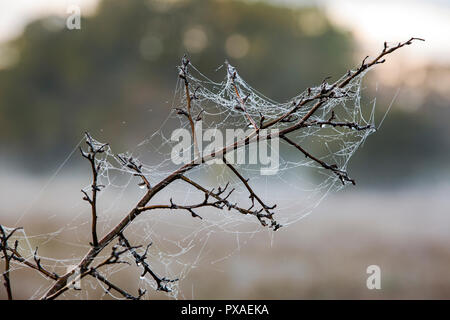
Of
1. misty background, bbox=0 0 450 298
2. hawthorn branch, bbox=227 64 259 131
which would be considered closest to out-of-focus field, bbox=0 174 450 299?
misty background, bbox=0 0 450 298

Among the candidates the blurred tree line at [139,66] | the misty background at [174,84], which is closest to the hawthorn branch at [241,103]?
the misty background at [174,84]

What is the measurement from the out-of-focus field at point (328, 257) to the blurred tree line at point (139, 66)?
3.97 m

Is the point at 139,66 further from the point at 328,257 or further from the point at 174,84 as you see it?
the point at 328,257

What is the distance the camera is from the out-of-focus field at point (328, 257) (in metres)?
5.96

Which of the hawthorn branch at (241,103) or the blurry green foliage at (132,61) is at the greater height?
the blurry green foliage at (132,61)

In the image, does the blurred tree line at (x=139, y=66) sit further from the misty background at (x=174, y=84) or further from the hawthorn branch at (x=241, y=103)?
the hawthorn branch at (x=241, y=103)

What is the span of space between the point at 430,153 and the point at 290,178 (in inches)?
221

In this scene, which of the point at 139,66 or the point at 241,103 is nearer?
the point at 241,103

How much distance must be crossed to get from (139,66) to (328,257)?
9.31 metres

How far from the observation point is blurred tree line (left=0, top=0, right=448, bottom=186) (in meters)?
13.6

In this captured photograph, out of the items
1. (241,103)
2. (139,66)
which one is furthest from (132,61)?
(241,103)

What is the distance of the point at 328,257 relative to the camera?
7.09m

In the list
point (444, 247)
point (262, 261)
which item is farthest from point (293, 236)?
point (444, 247)
